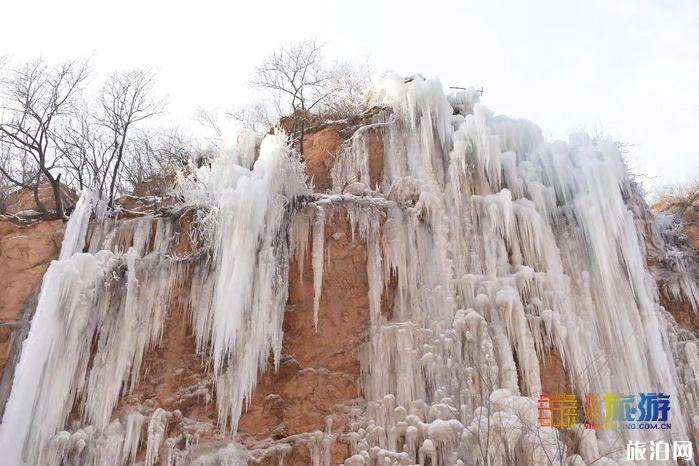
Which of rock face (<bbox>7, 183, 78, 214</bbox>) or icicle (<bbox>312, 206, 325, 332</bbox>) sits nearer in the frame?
icicle (<bbox>312, 206, 325, 332</bbox>)

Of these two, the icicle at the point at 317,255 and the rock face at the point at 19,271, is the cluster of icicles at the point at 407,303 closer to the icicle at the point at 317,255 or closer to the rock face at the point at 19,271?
the icicle at the point at 317,255

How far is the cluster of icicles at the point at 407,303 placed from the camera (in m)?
7.43

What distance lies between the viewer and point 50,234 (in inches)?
394

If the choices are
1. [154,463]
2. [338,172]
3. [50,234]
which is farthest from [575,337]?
[50,234]

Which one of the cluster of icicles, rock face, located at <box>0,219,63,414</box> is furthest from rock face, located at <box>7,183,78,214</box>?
the cluster of icicles

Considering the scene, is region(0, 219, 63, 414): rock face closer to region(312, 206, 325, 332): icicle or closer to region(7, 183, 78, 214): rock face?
region(7, 183, 78, 214): rock face

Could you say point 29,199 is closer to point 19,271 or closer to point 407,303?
point 19,271

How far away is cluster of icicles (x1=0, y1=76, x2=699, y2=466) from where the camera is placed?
7426 mm

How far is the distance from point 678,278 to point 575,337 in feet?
11.4

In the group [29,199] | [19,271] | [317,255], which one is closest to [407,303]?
[317,255]

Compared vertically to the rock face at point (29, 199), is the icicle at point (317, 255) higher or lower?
lower

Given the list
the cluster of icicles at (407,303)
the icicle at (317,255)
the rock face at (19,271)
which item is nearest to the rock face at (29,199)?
the rock face at (19,271)

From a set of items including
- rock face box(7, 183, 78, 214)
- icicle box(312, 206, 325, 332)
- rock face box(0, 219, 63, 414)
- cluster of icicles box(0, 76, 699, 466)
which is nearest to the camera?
cluster of icicles box(0, 76, 699, 466)

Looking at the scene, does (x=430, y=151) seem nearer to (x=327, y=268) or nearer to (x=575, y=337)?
(x=327, y=268)
